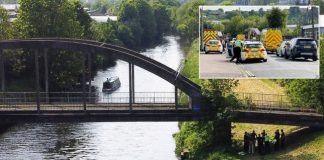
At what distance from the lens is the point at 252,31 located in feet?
161

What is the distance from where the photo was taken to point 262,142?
39.5 meters

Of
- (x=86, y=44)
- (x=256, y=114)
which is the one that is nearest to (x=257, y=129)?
(x=256, y=114)

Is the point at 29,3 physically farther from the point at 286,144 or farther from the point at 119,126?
the point at 286,144

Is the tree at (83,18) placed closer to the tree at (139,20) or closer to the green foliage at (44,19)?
the green foliage at (44,19)

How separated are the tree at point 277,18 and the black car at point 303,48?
1758 millimetres

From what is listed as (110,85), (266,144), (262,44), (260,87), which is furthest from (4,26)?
(266,144)

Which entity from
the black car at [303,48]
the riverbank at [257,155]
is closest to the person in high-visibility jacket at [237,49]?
the black car at [303,48]

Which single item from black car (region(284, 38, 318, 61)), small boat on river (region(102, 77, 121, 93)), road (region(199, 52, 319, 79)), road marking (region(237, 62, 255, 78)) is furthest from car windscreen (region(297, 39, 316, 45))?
small boat on river (region(102, 77, 121, 93))

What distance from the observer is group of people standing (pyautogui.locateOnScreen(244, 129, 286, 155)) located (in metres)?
39.4

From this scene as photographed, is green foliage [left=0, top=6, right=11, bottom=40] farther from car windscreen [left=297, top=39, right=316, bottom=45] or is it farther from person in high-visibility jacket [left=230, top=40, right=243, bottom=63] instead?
car windscreen [left=297, top=39, right=316, bottom=45]

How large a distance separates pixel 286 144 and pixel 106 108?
1165 cm

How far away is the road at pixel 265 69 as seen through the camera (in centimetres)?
4266

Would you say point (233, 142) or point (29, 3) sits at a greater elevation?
point (29, 3)

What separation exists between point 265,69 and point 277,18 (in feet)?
13.6
